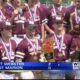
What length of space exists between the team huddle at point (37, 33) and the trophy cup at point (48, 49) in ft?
0.05

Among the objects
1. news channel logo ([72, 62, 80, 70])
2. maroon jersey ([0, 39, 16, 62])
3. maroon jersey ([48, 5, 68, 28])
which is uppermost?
maroon jersey ([48, 5, 68, 28])

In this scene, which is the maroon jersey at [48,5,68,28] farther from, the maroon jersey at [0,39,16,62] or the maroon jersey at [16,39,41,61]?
the maroon jersey at [0,39,16,62]

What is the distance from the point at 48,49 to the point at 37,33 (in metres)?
0.27

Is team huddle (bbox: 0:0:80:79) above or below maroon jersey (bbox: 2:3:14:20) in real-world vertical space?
below

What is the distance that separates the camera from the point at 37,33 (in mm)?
4613

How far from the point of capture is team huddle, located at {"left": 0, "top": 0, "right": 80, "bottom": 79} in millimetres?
4609

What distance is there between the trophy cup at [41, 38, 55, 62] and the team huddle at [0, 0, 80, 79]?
0.01 metres

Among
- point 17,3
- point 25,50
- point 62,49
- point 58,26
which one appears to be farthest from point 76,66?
point 17,3

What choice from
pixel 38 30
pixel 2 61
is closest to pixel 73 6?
pixel 38 30

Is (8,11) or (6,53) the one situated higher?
(8,11)

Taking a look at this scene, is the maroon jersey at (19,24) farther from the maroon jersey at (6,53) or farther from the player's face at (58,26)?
the player's face at (58,26)

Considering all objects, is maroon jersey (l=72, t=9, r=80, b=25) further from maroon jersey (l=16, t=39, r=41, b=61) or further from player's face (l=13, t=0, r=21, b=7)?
player's face (l=13, t=0, r=21, b=7)

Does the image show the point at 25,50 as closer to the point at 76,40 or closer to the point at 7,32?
the point at 7,32

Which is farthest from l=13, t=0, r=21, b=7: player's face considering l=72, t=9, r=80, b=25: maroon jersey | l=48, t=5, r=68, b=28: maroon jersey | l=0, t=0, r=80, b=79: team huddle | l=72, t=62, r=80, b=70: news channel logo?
l=72, t=62, r=80, b=70: news channel logo
